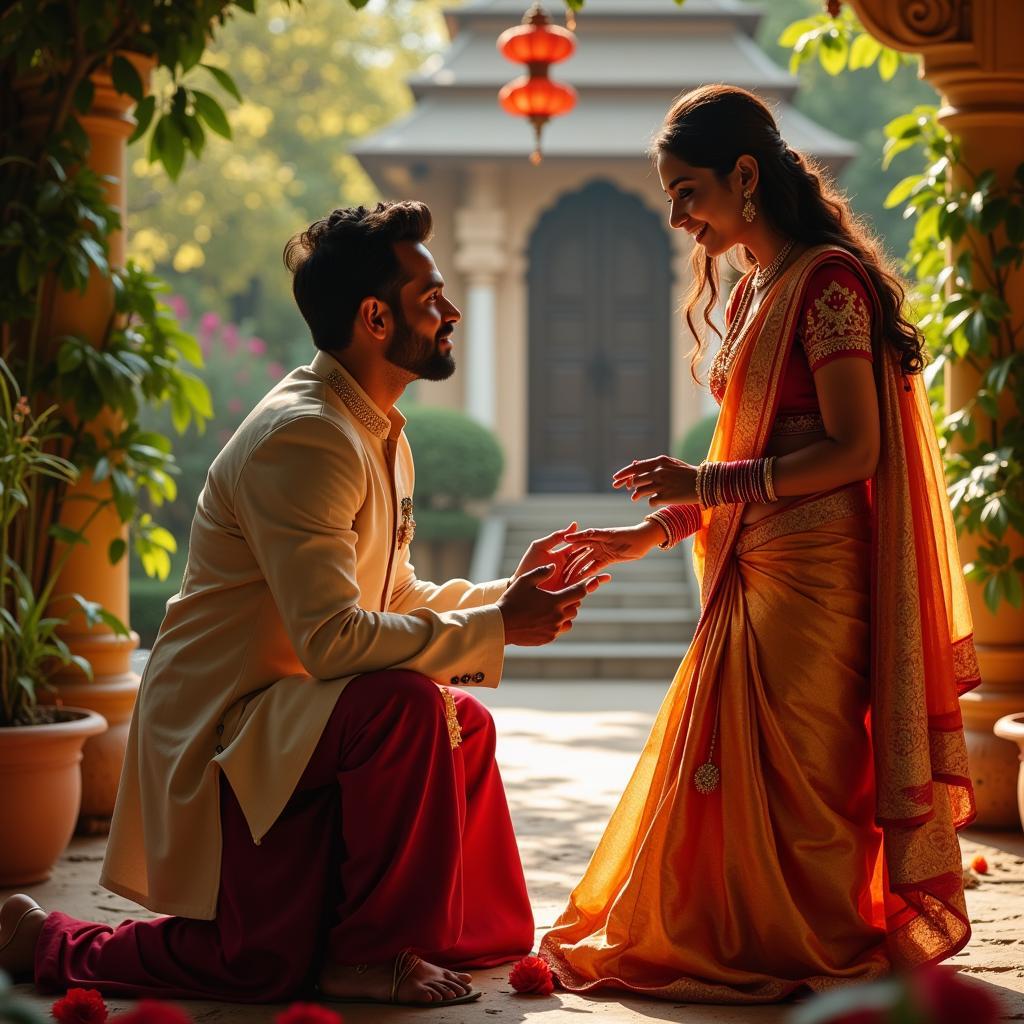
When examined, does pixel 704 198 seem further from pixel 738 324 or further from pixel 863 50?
pixel 863 50

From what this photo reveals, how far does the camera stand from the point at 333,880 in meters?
3.00

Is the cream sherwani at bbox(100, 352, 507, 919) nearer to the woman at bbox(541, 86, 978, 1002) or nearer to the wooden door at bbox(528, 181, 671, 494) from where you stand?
the woman at bbox(541, 86, 978, 1002)

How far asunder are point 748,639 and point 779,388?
1.77 feet

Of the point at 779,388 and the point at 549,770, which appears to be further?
the point at 549,770

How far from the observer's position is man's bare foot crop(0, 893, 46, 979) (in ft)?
10.2

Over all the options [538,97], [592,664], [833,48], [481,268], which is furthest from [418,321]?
[481,268]

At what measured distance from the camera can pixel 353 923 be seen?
2.93 m

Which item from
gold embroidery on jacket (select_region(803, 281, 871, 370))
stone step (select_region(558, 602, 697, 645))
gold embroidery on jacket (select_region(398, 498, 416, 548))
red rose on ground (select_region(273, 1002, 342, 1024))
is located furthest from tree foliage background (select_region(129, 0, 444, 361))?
red rose on ground (select_region(273, 1002, 342, 1024))

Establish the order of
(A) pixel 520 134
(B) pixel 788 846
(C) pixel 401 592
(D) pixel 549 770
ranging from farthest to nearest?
(A) pixel 520 134 → (D) pixel 549 770 → (C) pixel 401 592 → (B) pixel 788 846

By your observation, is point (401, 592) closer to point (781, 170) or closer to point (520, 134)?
point (781, 170)

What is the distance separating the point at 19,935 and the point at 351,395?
135cm

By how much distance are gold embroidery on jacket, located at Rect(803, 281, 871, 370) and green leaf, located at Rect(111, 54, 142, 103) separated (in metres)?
2.35

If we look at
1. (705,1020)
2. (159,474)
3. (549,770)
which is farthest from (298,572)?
(549,770)

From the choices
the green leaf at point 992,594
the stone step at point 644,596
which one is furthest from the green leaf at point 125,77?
the stone step at point 644,596
